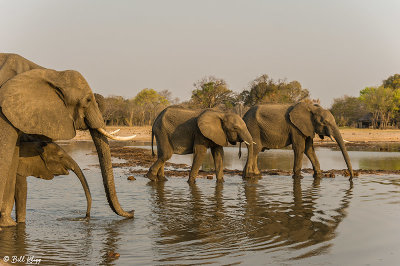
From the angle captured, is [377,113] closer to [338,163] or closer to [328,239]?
[338,163]

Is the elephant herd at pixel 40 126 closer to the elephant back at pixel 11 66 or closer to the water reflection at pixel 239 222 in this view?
the elephant back at pixel 11 66

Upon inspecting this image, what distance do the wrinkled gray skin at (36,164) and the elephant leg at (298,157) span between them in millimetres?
8737

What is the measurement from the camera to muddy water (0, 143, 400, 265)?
22.9ft

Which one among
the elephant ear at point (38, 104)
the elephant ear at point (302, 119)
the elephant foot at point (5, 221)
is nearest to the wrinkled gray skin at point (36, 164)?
the elephant foot at point (5, 221)

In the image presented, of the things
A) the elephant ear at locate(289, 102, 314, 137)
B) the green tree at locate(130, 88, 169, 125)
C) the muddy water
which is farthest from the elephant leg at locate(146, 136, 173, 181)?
the green tree at locate(130, 88, 169, 125)

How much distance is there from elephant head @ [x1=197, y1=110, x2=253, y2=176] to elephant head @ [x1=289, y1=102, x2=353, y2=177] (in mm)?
2452

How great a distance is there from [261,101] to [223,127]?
41.2 metres

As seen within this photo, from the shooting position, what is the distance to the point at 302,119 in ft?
55.8

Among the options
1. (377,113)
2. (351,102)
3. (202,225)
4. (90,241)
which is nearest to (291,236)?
(202,225)

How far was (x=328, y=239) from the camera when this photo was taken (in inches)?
313

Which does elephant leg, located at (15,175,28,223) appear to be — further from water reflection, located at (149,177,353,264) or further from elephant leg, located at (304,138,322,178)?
elephant leg, located at (304,138,322,178)

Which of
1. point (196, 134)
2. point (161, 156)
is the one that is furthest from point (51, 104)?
point (161, 156)

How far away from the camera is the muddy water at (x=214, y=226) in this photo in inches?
275

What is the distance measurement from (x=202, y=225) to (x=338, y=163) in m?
14.4
